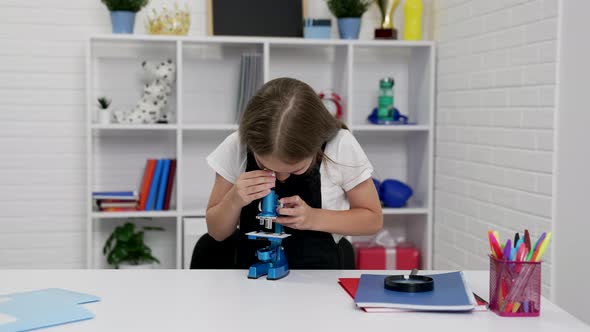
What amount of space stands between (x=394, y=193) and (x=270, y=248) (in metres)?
2.30

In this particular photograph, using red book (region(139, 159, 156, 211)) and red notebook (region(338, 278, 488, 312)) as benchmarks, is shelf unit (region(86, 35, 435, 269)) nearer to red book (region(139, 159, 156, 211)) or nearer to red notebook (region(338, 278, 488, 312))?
red book (region(139, 159, 156, 211))

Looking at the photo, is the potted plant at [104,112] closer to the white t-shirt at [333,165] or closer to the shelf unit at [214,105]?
the shelf unit at [214,105]

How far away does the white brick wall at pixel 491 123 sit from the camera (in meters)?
3.07

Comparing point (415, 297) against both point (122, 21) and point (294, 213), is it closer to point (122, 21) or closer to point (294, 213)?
point (294, 213)

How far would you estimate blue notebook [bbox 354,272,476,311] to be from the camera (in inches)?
66.4

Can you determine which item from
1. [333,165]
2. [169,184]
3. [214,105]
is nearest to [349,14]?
[214,105]

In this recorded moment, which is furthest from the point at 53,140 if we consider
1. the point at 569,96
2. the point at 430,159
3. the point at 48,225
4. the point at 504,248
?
the point at 504,248

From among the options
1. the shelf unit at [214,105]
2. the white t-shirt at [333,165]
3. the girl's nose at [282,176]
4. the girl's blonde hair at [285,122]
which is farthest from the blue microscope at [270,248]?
the shelf unit at [214,105]

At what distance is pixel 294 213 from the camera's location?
6.66 feet

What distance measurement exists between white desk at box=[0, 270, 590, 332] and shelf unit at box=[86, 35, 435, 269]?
2.06 meters

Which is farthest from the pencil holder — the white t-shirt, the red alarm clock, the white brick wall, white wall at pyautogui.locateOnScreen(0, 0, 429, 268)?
white wall at pyautogui.locateOnScreen(0, 0, 429, 268)

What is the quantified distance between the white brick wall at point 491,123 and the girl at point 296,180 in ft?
3.42

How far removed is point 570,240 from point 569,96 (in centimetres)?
55

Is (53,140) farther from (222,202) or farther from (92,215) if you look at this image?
(222,202)
